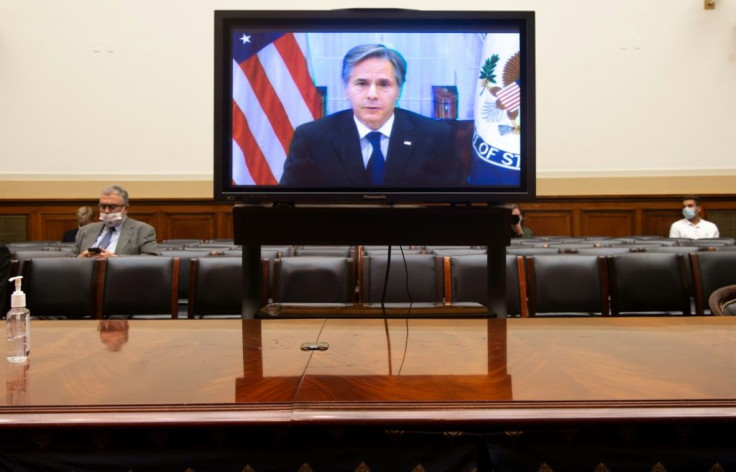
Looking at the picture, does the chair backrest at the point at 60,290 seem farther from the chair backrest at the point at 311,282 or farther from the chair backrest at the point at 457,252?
the chair backrest at the point at 457,252

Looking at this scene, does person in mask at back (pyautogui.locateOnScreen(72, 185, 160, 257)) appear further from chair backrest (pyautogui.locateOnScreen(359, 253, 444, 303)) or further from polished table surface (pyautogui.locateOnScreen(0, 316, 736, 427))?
polished table surface (pyautogui.locateOnScreen(0, 316, 736, 427))

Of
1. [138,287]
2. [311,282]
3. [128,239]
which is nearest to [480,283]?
[311,282]

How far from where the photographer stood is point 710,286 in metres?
3.61

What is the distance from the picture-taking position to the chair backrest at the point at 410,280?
3338mm

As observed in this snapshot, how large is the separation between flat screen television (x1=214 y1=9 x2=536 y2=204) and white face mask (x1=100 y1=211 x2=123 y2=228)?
3811 mm

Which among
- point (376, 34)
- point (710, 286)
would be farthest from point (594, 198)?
point (376, 34)

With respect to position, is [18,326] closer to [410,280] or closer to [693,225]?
[410,280]

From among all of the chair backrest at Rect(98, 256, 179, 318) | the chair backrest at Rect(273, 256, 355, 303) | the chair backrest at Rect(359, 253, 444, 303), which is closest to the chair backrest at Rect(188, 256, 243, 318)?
the chair backrest at Rect(98, 256, 179, 318)

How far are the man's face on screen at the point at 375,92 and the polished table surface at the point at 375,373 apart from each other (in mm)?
585

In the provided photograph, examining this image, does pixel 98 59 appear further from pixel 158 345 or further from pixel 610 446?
pixel 610 446

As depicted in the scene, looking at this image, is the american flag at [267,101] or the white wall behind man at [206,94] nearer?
the american flag at [267,101]

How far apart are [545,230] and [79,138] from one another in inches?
301

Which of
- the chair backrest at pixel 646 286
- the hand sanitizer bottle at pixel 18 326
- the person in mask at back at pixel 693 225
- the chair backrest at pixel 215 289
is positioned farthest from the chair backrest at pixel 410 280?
the person in mask at back at pixel 693 225

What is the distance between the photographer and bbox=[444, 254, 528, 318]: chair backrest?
10.5ft
